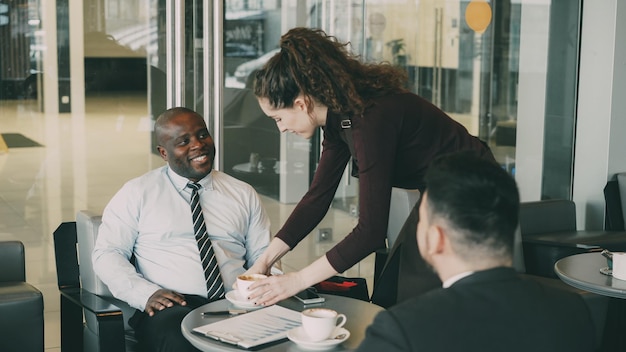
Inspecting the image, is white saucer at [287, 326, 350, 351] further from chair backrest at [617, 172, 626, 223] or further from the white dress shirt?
chair backrest at [617, 172, 626, 223]

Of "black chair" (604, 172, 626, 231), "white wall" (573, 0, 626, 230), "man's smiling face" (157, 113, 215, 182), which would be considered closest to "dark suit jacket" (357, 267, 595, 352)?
"man's smiling face" (157, 113, 215, 182)

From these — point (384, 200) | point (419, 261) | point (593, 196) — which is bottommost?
point (593, 196)

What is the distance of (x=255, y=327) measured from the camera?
2629 mm

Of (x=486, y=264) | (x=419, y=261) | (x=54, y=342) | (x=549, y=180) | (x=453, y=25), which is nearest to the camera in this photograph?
(x=486, y=264)

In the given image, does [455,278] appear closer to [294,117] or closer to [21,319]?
[294,117]

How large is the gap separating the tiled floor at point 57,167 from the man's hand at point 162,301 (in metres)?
1.62

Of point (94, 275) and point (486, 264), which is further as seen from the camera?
point (94, 275)

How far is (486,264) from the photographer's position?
5.82 ft

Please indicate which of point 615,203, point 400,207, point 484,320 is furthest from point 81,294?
point 615,203

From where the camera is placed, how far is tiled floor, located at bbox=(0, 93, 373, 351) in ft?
15.6

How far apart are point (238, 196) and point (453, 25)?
9.48 feet

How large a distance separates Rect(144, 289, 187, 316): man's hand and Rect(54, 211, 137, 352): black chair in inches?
4.3

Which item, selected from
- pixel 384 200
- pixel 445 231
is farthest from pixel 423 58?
pixel 445 231

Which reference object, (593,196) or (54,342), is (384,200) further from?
(593,196)
